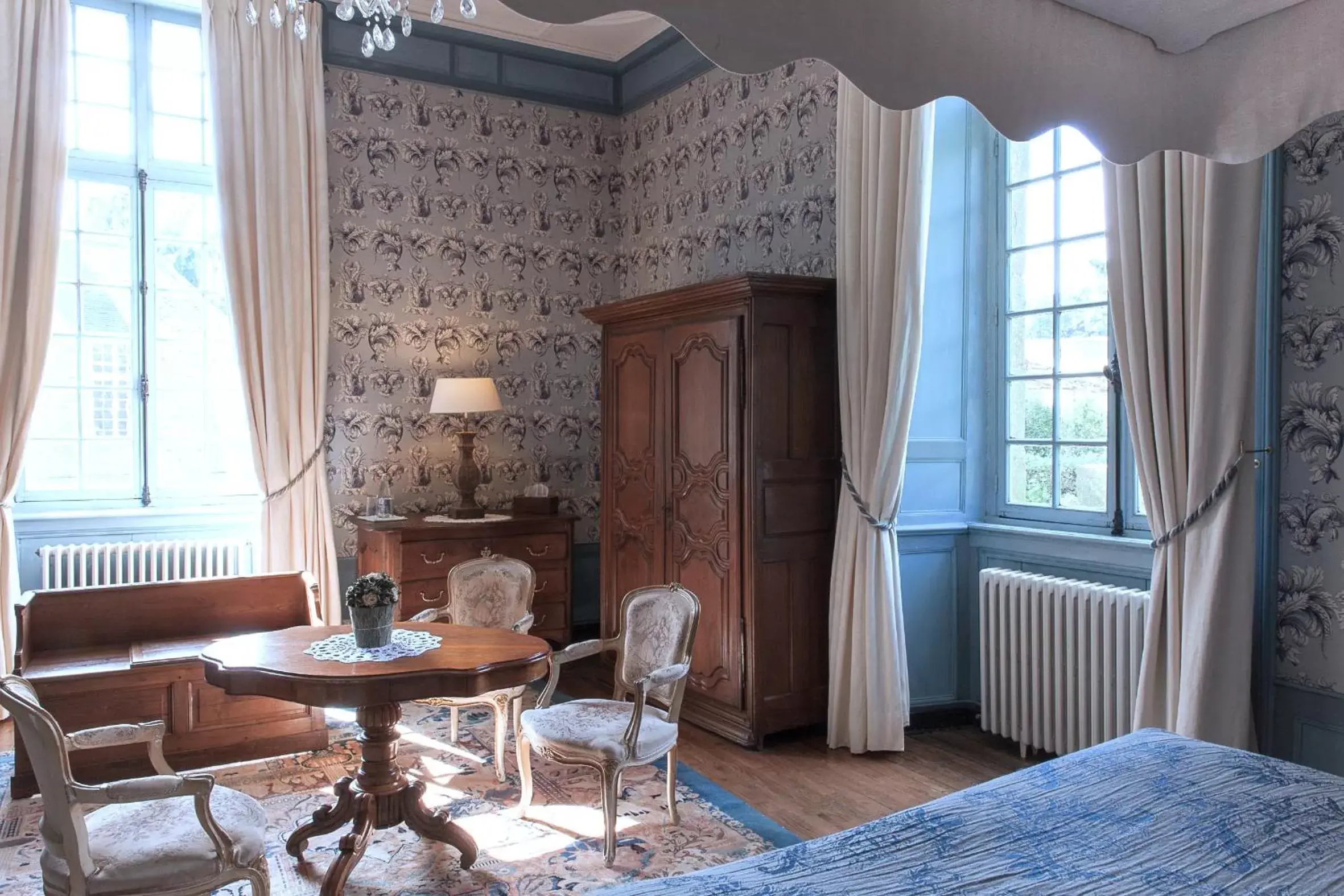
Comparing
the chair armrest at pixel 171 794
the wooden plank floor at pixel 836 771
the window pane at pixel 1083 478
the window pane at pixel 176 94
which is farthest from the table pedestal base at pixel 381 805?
the window pane at pixel 176 94

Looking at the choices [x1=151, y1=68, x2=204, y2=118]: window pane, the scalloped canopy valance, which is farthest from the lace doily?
[x1=151, y1=68, x2=204, y2=118]: window pane

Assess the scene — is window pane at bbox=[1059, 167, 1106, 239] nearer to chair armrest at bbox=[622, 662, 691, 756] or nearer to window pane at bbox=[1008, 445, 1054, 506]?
window pane at bbox=[1008, 445, 1054, 506]

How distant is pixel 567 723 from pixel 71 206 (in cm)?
399

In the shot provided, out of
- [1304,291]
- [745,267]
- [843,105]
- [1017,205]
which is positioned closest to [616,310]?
[745,267]

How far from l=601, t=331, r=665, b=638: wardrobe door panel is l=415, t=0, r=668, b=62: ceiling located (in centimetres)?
199

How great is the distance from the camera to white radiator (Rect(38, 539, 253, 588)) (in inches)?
198

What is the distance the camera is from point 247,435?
5504 mm

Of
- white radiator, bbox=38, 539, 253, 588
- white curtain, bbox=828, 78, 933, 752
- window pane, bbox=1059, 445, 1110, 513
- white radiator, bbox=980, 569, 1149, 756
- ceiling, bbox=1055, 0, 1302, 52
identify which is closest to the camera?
ceiling, bbox=1055, 0, 1302, 52

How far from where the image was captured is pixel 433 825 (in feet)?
10.4

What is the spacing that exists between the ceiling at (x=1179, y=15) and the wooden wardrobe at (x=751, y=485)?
2.61 metres

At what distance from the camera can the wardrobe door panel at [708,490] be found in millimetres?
4344

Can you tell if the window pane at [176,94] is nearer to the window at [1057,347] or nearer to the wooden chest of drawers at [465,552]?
the wooden chest of drawers at [465,552]

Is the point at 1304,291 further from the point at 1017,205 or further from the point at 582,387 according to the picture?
the point at 582,387

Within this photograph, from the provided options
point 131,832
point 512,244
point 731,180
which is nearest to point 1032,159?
point 731,180
